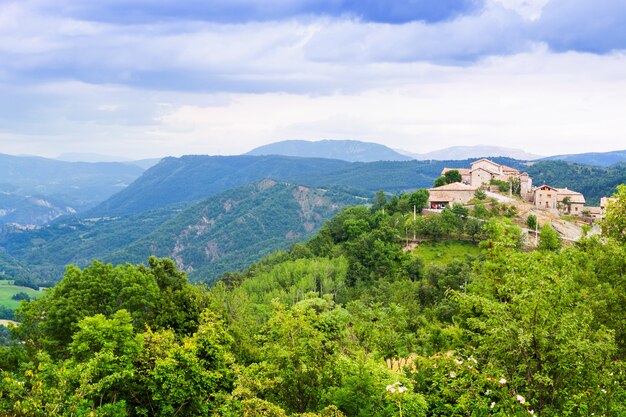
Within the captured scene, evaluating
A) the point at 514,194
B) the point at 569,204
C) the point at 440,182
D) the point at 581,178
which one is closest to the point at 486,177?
the point at 514,194

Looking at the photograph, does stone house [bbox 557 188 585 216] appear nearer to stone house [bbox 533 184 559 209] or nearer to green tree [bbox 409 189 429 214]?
stone house [bbox 533 184 559 209]

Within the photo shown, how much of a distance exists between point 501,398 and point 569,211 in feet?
235

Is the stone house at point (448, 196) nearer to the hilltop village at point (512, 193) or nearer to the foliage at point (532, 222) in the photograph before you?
the hilltop village at point (512, 193)

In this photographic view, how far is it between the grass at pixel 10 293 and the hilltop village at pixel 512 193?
124 metres

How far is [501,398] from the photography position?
1134cm

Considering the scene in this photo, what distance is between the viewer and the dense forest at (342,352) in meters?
11.8

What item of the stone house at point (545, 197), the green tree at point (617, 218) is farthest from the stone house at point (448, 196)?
the green tree at point (617, 218)

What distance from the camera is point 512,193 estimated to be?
8012cm

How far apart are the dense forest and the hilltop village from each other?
44620mm

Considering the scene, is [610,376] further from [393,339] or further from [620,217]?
[393,339]

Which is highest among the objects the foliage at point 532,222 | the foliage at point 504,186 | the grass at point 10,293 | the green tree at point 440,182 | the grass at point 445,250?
the green tree at point 440,182

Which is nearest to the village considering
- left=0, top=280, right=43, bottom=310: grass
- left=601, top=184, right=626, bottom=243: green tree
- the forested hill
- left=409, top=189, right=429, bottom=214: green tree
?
left=409, top=189, right=429, bottom=214: green tree

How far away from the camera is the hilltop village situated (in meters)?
70.6

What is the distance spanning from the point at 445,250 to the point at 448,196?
1422cm
